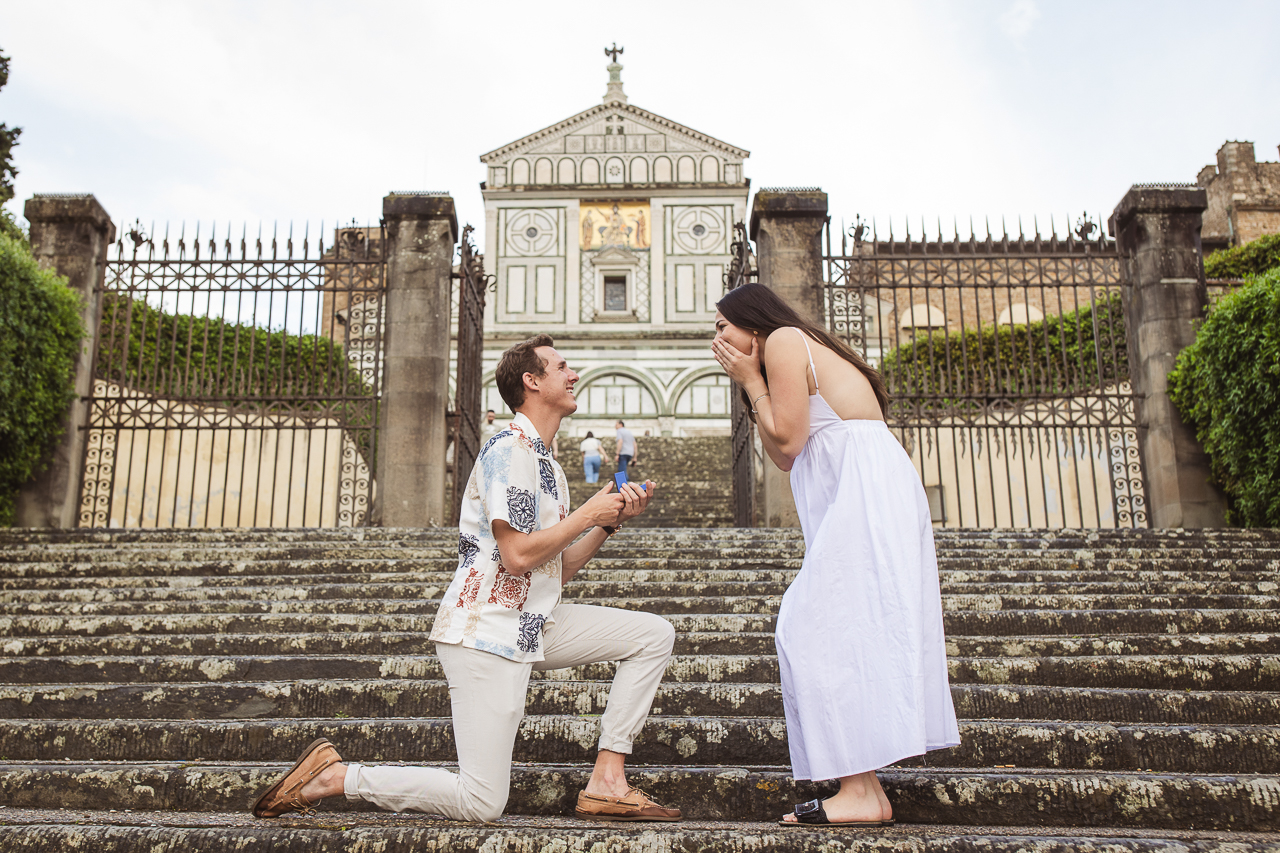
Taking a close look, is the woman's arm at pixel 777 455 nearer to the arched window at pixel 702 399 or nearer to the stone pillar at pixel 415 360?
the stone pillar at pixel 415 360

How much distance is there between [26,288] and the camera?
8938 millimetres

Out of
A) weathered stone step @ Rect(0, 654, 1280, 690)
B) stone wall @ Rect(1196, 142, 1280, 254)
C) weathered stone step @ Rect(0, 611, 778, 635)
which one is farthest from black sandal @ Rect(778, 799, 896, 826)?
stone wall @ Rect(1196, 142, 1280, 254)

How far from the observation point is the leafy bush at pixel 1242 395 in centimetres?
817

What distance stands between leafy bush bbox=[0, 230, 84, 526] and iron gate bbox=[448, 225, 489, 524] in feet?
11.7

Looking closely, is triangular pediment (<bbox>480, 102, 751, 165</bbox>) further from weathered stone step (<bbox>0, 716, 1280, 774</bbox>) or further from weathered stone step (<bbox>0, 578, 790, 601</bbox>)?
weathered stone step (<bbox>0, 716, 1280, 774</bbox>)

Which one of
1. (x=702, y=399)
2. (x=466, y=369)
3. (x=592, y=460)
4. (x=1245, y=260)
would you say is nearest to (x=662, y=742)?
(x=466, y=369)

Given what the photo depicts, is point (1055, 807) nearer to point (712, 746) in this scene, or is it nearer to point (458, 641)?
point (712, 746)

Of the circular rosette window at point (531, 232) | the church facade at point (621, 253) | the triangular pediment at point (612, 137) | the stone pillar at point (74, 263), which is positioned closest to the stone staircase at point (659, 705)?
the stone pillar at point (74, 263)

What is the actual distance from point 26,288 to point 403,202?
11.4 ft

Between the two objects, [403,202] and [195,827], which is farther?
[403,202]

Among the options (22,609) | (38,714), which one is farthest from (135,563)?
(38,714)

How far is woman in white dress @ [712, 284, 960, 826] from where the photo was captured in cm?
276

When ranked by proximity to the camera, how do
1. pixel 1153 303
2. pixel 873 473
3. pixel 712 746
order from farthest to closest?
Result: pixel 1153 303 < pixel 712 746 < pixel 873 473

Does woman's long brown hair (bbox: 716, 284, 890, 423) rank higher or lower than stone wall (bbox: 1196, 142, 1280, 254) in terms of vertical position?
lower
